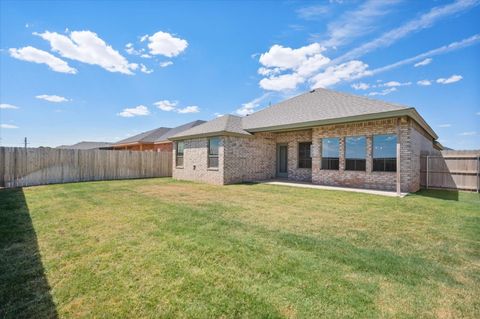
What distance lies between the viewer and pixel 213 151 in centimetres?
1341

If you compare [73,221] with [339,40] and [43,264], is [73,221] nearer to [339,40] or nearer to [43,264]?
[43,264]

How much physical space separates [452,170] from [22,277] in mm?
16235

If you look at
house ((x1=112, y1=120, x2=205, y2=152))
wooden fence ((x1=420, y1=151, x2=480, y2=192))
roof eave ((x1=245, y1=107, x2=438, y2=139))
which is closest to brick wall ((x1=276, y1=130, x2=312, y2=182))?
roof eave ((x1=245, y1=107, x2=438, y2=139))

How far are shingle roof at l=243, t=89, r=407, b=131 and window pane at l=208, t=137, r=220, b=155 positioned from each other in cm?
210

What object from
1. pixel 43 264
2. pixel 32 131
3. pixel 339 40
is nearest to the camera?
pixel 43 264

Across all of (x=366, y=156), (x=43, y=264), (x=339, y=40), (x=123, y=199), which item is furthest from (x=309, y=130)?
(x=43, y=264)

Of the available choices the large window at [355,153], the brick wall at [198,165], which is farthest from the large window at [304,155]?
the brick wall at [198,165]

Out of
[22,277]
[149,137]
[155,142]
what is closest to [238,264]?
[22,277]

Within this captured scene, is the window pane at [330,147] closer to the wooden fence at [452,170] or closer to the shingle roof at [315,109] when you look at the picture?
the shingle roof at [315,109]

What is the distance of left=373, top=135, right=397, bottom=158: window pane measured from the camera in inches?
379

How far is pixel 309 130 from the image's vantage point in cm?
1323

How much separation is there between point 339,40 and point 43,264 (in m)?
14.9

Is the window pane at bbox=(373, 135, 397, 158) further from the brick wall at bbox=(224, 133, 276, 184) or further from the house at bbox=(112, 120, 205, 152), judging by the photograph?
the house at bbox=(112, 120, 205, 152)

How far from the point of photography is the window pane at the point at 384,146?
963cm
